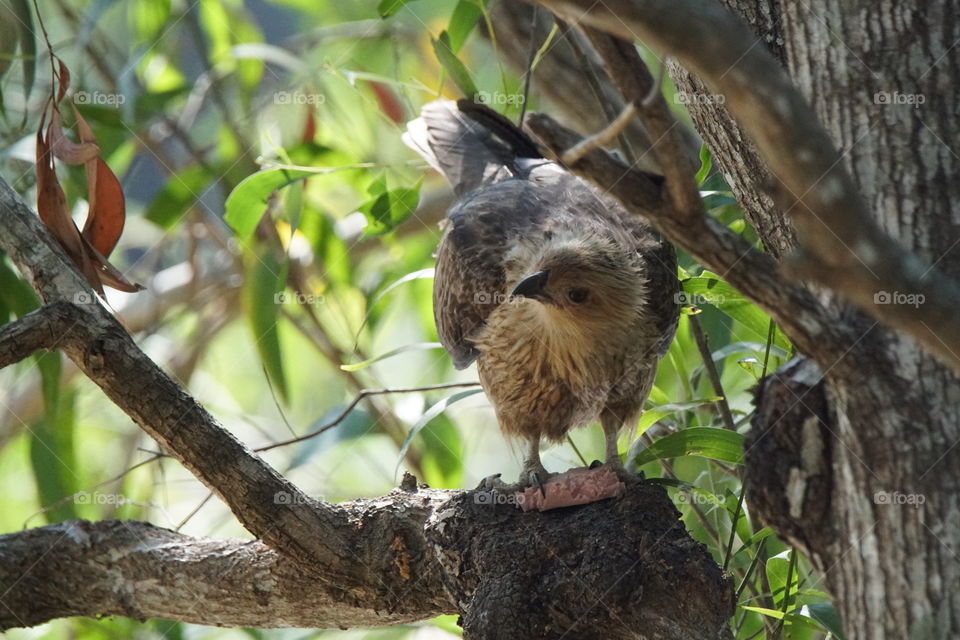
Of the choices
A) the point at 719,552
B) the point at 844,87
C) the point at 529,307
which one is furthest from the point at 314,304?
the point at 844,87

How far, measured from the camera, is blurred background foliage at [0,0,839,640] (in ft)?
9.52

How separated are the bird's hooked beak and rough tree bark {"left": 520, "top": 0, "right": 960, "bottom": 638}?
3.47 ft

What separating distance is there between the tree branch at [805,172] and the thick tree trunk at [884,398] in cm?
2

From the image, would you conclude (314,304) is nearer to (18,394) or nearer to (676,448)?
(18,394)

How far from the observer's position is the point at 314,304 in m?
4.32

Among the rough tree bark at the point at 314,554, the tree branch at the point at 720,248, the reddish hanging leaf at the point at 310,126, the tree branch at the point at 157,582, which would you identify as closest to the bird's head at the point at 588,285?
the rough tree bark at the point at 314,554

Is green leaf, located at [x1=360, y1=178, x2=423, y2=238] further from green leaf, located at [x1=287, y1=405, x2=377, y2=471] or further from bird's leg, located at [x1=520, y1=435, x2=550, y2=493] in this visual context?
bird's leg, located at [x1=520, y1=435, x2=550, y2=493]

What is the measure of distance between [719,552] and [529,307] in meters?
0.86

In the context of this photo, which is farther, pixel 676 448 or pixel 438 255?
pixel 438 255

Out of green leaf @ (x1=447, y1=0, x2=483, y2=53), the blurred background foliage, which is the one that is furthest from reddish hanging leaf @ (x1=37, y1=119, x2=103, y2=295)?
green leaf @ (x1=447, y1=0, x2=483, y2=53)

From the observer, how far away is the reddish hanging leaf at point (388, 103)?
4.73m

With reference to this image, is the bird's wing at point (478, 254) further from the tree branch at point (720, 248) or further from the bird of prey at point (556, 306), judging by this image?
the tree branch at point (720, 248)

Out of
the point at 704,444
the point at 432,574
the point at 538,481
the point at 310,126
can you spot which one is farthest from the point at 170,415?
the point at 310,126

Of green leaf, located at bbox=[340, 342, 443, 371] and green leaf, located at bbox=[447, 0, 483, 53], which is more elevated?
green leaf, located at bbox=[447, 0, 483, 53]
